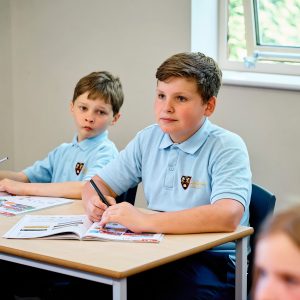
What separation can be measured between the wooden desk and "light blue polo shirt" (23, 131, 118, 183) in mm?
757

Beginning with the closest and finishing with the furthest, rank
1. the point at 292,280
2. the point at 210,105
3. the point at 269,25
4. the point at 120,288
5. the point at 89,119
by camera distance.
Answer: the point at 292,280
the point at 120,288
the point at 210,105
the point at 89,119
the point at 269,25

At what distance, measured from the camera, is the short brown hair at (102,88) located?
116 inches

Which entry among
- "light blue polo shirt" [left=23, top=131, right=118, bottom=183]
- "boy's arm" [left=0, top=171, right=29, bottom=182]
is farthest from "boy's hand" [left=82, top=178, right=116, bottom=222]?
"boy's arm" [left=0, top=171, right=29, bottom=182]

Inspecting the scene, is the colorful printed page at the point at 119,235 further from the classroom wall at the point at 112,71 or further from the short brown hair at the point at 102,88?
the classroom wall at the point at 112,71

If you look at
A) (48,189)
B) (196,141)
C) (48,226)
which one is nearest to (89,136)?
(48,189)

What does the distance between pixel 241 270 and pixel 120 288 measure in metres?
0.55

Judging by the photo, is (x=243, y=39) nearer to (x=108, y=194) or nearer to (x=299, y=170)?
(x=299, y=170)

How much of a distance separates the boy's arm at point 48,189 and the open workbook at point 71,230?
1.22 feet

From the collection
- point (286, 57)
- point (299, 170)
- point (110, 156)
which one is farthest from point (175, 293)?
point (286, 57)

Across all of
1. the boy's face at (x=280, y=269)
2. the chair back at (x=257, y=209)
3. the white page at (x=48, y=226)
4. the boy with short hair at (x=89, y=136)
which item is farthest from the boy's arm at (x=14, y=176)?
the boy's face at (x=280, y=269)

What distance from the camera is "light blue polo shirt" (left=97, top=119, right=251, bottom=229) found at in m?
2.28

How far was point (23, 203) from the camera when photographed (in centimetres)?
261

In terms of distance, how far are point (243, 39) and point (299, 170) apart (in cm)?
87

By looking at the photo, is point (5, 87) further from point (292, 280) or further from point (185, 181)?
point (292, 280)
